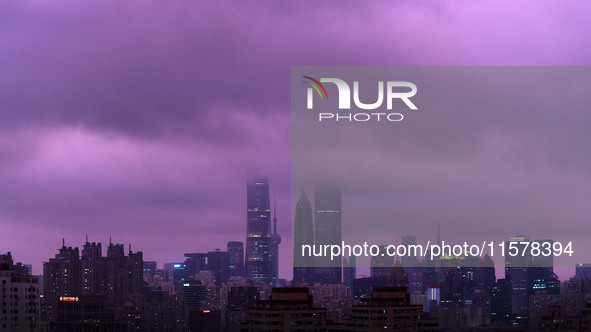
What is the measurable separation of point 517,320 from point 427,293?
19503mm

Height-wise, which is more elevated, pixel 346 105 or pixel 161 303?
pixel 346 105

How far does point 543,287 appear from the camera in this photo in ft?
613

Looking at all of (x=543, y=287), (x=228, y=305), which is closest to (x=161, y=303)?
(x=228, y=305)

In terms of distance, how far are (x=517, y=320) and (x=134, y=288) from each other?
194 ft

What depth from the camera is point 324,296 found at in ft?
515

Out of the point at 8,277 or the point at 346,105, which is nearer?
the point at 346,105

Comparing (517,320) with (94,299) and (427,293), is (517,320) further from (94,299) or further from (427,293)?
(94,299)

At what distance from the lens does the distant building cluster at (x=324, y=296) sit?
336 ft

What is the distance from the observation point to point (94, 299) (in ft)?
455

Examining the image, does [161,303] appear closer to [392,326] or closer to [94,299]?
[94,299]

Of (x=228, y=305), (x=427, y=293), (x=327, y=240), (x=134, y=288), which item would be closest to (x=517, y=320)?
(x=427, y=293)

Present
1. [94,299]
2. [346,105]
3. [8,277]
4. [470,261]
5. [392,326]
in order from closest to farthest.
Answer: [346,105] → [8,277] → [392,326] → [94,299] → [470,261]

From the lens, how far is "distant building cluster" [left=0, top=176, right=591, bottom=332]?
102 m

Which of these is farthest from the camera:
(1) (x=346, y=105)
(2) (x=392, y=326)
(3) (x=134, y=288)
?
(3) (x=134, y=288)
